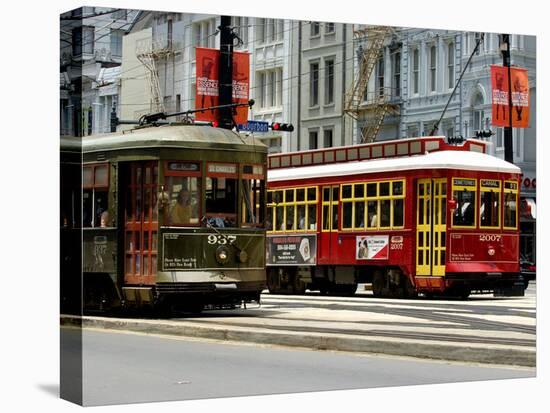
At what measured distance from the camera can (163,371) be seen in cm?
1250

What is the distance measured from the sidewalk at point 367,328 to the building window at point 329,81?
2083mm

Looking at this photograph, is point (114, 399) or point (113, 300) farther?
point (113, 300)

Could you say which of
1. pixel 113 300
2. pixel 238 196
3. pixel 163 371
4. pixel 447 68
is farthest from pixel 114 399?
pixel 447 68

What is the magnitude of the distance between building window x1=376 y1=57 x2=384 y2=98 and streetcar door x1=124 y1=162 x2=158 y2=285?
96.8 inches

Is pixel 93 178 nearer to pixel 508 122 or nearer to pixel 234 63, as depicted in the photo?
pixel 234 63

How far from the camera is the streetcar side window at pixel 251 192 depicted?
48.5 ft

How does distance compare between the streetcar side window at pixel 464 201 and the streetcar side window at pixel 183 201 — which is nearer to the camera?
the streetcar side window at pixel 183 201

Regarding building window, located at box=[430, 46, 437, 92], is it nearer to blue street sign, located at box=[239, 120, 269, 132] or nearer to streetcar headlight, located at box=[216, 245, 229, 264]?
blue street sign, located at box=[239, 120, 269, 132]

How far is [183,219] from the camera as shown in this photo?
1463 centimetres

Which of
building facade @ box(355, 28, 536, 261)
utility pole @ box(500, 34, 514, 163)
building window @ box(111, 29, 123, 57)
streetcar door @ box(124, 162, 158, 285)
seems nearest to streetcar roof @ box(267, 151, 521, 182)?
utility pole @ box(500, 34, 514, 163)

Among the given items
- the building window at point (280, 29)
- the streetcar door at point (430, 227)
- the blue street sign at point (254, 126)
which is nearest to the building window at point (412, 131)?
the streetcar door at point (430, 227)

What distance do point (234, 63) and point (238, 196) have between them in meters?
1.52

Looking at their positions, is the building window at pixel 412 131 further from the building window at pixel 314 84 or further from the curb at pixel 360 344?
the curb at pixel 360 344

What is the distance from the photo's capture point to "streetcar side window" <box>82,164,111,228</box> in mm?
13445
